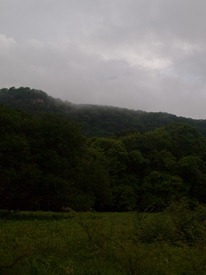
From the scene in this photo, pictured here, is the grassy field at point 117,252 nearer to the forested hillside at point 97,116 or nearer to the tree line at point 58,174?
the tree line at point 58,174

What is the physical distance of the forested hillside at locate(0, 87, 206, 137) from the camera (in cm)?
10494

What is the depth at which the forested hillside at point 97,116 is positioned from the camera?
104938 millimetres

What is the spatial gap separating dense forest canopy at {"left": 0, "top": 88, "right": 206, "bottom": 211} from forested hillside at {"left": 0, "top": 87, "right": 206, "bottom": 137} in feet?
3.25

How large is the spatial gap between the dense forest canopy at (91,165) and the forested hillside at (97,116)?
3.25ft

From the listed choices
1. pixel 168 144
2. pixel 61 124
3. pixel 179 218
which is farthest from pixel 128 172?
pixel 179 218

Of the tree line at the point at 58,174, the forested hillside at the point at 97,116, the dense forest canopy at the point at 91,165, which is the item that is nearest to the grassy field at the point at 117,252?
the dense forest canopy at the point at 91,165

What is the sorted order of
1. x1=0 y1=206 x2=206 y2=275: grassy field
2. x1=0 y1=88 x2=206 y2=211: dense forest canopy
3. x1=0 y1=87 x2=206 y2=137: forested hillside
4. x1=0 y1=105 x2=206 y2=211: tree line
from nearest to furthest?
x1=0 y1=206 x2=206 y2=275: grassy field < x1=0 y1=105 x2=206 y2=211: tree line < x1=0 y1=88 x2=206 y2=211: dense forest canopy < x1=0 y1=87 x2=206 y2=137: forested hillside

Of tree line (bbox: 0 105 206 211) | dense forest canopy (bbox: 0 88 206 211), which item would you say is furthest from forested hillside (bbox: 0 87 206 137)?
tree line (bbox: 0 105 206 211)

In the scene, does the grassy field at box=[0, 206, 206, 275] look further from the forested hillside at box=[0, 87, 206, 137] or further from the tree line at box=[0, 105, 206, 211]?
the forested hillside at box=[0, 87, 206, 137]

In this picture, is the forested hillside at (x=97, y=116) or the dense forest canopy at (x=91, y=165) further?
the forested hillside at (x=97, y=116)

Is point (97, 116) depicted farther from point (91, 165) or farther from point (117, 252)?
point (117, 252)

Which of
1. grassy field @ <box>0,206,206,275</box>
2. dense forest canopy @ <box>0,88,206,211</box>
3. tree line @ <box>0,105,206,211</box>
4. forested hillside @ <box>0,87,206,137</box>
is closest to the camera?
grassy field @ <box>0,206,206,275</box>

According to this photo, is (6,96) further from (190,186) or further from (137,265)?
(137,265)

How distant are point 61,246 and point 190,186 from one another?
4654 cm
